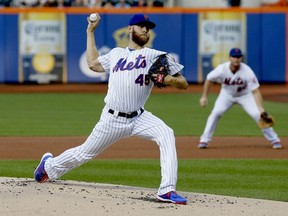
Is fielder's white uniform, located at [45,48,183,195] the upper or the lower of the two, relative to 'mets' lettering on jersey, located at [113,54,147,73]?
lower

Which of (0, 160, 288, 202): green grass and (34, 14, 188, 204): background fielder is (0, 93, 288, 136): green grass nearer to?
(0, 160, 288, 202): green grass

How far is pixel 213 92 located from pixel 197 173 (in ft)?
50.4

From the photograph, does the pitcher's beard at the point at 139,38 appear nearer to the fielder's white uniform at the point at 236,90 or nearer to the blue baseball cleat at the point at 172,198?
the blue baseball cleat at the point at 172,198

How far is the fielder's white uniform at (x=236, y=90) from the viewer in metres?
15.0

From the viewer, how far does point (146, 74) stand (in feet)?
31.2

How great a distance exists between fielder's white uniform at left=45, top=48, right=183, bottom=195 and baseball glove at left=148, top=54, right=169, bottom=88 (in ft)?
0.18

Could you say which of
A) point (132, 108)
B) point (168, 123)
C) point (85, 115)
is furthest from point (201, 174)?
point (85, 115)

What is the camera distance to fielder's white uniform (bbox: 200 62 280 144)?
15.0 meters

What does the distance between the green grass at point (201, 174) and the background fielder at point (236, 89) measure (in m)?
1.65

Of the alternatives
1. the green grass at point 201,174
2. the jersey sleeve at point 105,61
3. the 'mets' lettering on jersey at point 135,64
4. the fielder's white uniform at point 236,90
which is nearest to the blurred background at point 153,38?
the fielder's white uniform at point 236,90

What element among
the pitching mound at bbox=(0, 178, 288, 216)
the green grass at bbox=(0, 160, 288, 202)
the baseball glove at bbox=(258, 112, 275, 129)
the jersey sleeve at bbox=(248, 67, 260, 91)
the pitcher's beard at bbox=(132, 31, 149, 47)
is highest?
the pitcher's beard at bbox=(132, 31, 149, 47)

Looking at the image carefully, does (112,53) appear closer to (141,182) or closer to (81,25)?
(141,182)

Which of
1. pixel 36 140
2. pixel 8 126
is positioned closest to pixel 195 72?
pixel 8 126

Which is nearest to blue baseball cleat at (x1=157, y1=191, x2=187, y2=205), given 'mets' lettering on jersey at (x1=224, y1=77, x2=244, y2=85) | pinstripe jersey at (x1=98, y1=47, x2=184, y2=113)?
pinstripe jersey at (x1=98, y1=47, x2=184, y2=113)
